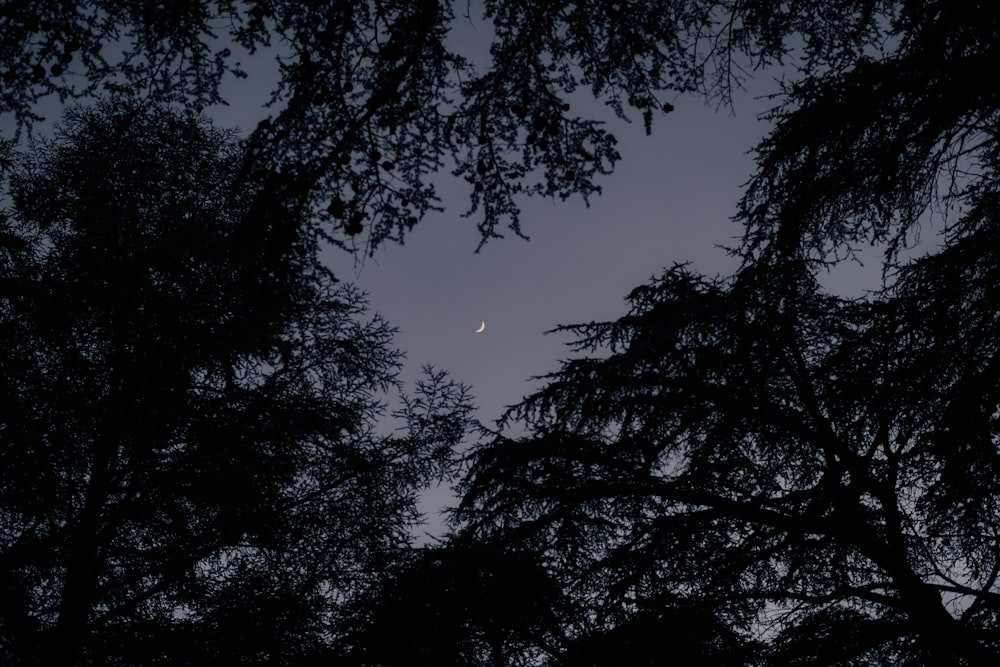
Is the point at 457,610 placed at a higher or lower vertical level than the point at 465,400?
lower

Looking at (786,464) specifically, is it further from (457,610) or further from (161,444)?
(161,444)

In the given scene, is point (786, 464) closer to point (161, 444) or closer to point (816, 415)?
point (816, 415)

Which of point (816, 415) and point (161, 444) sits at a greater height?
point (161, 444)

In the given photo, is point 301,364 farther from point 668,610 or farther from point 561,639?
point 668,610

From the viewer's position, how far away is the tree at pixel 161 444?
21.5 ft

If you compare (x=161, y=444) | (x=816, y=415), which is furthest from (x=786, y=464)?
(x=161, y=444)

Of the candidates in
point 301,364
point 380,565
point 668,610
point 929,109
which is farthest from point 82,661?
point 929,109

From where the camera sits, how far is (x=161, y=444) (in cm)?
732

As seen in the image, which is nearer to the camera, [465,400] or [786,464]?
[786,464]

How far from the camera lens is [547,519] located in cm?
543

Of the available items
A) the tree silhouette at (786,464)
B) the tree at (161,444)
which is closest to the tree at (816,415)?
the tree silhouette at (786,464)

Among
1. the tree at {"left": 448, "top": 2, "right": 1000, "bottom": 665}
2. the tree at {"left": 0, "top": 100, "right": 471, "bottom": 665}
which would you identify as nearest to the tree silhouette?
the tree at {"left": 448, "top": 2, "right": 1000, "bottom": 665}

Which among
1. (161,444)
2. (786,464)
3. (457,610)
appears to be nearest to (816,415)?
(786,464)

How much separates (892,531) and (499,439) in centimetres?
412
